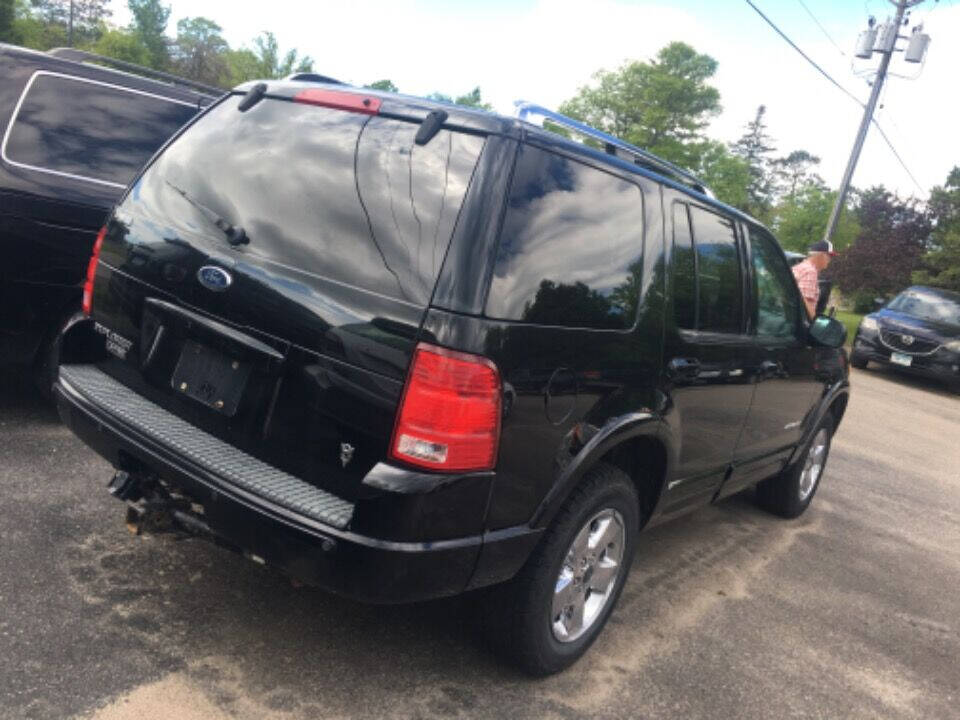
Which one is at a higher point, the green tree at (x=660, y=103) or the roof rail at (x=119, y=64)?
the green tree at (x=660, y=103)

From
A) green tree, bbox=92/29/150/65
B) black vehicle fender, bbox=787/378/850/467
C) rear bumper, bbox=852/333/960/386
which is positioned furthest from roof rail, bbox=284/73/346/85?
green tree, bbox=92/29/150/65

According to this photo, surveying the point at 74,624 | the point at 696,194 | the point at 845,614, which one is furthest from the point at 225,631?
the point at 845,614

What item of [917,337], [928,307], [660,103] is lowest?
[917,337]

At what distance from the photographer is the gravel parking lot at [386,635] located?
2.48 metres

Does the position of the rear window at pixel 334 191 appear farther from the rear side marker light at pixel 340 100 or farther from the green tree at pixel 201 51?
the green tree at pixel 201 51

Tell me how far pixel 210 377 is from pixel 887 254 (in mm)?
28598

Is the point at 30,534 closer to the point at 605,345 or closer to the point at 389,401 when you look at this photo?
the point at 389,401

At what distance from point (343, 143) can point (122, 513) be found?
203 centimetres

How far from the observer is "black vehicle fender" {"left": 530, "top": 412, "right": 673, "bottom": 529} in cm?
249

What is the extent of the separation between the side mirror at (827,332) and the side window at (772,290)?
0.12m

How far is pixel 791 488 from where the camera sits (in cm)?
507

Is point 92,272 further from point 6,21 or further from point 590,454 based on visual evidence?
point 6,21

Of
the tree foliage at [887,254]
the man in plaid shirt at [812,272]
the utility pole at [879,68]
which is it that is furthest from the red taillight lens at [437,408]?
the tree foliage at [887,254]

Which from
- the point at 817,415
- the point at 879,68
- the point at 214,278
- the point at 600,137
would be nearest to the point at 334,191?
the point at 214,278
